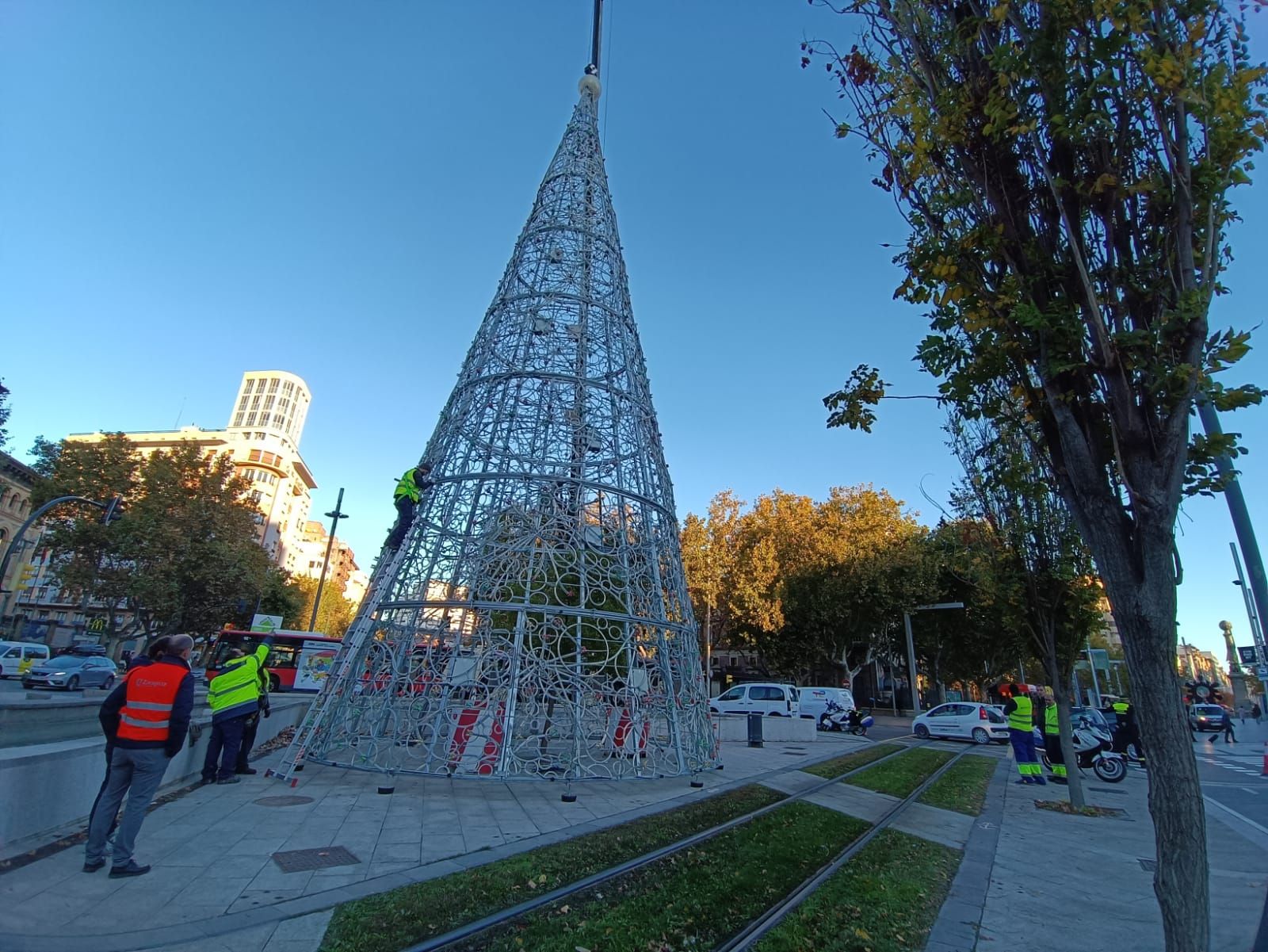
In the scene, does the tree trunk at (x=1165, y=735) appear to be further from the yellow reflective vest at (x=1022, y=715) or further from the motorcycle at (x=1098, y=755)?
the motorcycle at (x=1098, y=755)

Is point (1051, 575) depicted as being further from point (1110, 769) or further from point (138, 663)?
point (138, 663)

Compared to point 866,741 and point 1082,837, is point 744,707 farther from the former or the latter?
point 1082,837

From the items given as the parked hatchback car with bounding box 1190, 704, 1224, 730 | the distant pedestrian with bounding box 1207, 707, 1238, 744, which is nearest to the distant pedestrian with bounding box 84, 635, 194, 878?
the distant pedestrian with bounding box 1207, 707, 1238, 744

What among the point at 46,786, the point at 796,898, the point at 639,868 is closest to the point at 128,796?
the point at 46,786

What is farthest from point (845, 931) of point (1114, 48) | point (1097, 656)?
point (1097, 656)

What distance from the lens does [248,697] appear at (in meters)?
8.19

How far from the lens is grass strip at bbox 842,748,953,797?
1084 cm

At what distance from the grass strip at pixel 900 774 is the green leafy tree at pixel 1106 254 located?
A: 800 centimetres

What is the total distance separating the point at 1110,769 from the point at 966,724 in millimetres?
9334

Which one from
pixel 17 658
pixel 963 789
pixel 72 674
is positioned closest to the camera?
pixel 963 789

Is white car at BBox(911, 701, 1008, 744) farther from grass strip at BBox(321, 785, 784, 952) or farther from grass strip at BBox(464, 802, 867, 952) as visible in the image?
grass strip at BBox(321, 785, 784, 952)

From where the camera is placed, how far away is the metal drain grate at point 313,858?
16.2ft

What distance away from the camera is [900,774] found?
41.6ft

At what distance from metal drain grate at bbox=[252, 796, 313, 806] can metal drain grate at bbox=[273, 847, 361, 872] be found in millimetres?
1948
